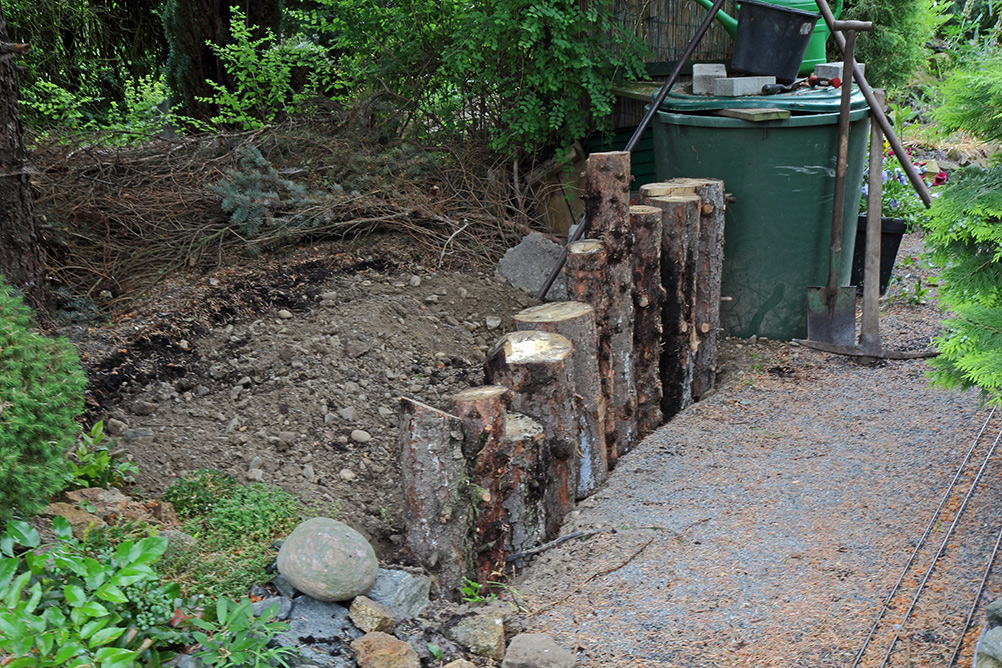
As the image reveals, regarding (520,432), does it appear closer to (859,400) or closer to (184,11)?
(859,400)

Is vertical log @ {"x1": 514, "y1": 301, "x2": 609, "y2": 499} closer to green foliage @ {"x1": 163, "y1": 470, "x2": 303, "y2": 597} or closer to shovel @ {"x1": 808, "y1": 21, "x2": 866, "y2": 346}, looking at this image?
green foliage @ {"x1": 163, "y1": 470, "x2": 303, "y2": 597}

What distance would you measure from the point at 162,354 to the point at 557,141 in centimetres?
364

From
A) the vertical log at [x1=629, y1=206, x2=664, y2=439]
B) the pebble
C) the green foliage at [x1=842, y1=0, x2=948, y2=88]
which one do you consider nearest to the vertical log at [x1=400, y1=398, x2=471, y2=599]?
the pebble

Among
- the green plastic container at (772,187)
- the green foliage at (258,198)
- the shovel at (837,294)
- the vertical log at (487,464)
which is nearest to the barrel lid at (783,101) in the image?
the green plastic container at (772,187)

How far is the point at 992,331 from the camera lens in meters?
2.88

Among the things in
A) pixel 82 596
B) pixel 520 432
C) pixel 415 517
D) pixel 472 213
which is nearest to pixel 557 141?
pixel 472 213

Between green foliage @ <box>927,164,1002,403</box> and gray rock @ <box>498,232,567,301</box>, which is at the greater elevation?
green foliage @ <box>927,164,1002,403</box>

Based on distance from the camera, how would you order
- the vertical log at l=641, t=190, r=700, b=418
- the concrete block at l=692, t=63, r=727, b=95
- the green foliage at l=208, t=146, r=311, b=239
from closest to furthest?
the vertical log at l=641, t=190, r=700, b=418, the concrete block at l=692, t=63, r=727, b=95, the green foliage at l=208, t=146, r=311, b=239

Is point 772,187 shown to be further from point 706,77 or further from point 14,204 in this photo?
point 14,204

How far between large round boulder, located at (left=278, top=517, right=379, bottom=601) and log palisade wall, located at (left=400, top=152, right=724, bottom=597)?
343mm

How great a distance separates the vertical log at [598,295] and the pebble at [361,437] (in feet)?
3.70

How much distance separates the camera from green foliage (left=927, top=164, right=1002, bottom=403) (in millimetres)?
2791

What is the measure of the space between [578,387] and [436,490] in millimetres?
1005

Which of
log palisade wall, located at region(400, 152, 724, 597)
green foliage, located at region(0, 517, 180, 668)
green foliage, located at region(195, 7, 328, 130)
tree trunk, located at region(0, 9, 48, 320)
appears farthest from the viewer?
green foliage, located at region(195, 7, 328, 130)
